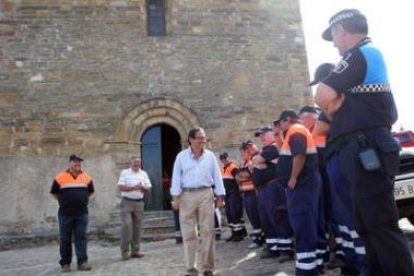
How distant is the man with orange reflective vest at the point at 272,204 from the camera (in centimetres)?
565

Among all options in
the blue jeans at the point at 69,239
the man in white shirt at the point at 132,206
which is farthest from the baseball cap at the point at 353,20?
the man in white shirt at the point at 132,206

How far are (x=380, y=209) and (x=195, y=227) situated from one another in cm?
298

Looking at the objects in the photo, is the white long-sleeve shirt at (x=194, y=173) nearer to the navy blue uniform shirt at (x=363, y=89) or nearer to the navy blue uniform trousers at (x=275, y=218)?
the navy blue uniform trousers at (x=275, y=218)

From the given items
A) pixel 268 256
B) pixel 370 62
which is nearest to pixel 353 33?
pixel 370 62

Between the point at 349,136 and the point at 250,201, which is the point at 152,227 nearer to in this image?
the point at 250,201

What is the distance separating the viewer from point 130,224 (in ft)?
24.3

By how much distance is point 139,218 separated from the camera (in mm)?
7633

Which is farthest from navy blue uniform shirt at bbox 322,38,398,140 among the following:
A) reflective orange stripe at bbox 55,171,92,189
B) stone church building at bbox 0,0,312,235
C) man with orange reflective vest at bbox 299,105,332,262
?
stone church building at bbox 0,0,312,235

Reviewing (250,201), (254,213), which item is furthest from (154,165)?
(254,213)

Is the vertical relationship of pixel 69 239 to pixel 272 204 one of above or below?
below

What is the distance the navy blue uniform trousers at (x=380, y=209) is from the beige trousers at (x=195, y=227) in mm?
2632

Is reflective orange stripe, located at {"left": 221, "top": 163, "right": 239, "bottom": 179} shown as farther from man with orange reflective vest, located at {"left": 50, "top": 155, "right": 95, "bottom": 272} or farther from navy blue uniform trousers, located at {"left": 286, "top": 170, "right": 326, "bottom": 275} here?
navy blue uniform trousers, located at {"left": 286, "top": 170, "right": 326, "bottom": 275}

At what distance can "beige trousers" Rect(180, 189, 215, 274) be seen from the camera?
513 cm

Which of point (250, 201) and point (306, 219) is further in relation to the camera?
point (250, 201)
